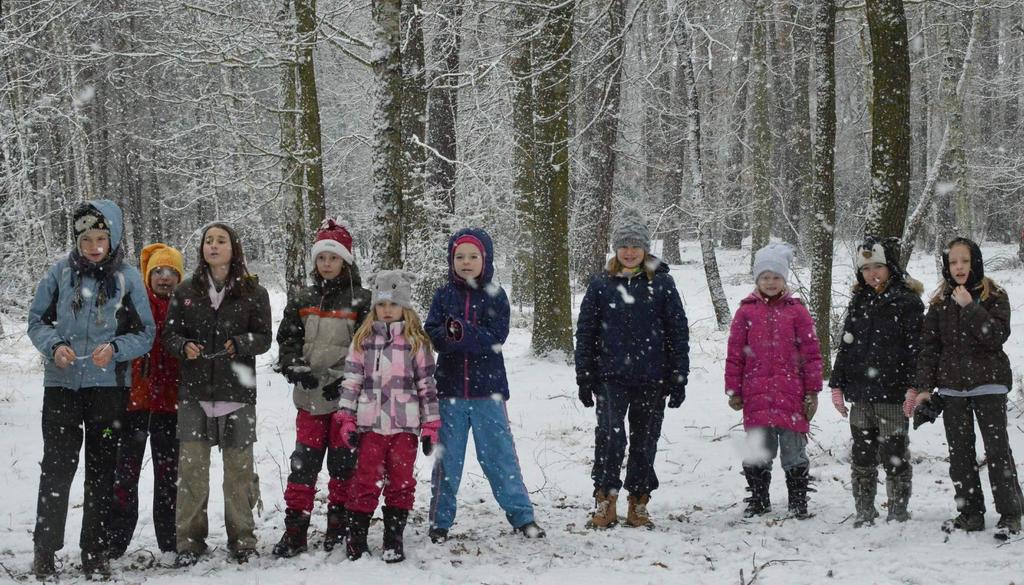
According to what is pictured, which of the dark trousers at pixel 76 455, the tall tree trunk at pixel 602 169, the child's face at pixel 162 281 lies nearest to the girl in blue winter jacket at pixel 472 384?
the child's face at pixel 162 281

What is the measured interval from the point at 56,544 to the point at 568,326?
6.94 meters

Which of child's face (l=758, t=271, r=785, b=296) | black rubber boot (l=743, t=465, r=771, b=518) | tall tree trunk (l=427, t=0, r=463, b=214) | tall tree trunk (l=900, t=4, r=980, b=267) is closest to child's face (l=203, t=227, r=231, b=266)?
child's face (l=758, t=271, r=785, b=296)

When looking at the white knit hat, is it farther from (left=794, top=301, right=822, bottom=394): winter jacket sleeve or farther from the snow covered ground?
the snow covered ground

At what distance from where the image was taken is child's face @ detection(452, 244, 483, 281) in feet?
17.3

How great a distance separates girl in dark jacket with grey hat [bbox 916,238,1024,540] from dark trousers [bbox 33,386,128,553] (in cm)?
505

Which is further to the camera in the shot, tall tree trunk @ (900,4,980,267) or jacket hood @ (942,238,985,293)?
tall tree trunk @ (900,4,980,267)

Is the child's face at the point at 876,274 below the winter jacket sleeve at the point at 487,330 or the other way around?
the other way around

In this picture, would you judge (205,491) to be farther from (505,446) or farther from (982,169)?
(982,169)

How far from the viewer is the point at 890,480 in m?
Result: 5.43

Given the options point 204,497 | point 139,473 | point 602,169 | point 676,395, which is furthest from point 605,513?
point 602,169

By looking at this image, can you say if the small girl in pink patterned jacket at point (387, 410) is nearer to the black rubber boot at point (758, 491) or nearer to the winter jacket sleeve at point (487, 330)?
the winter jacket sleeve at point (487, 330)

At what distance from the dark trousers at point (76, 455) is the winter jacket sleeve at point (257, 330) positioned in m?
0.75

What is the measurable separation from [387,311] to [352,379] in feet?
1.57

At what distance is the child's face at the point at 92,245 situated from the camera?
4781 mm
